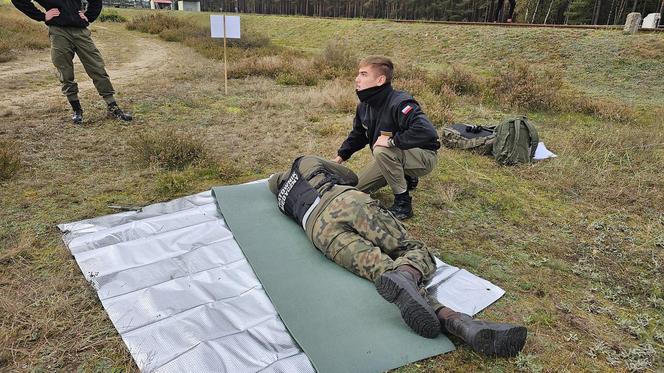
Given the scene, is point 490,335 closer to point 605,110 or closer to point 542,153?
point 542,153

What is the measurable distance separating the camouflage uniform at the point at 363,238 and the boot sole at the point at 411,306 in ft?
0.85

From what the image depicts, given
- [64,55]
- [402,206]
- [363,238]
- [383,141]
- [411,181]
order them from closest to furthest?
1. [363,238]
2. [383,141]
3. [402,206]
4. [411,181]
5. [64,55]

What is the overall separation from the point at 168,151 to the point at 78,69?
8.12m

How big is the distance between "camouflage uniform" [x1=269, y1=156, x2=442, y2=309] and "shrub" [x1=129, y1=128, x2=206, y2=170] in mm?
2259

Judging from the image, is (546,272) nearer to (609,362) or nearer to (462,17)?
(609,362)

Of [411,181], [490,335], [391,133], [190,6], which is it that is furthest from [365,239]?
[190,6]

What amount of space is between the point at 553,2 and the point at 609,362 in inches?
1176

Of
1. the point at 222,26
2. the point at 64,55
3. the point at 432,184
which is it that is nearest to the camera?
the point at 432,184

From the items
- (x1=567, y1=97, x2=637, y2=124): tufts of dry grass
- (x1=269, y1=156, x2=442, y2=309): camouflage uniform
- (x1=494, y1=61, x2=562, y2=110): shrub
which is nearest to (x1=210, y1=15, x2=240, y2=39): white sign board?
(x1=494, y1=61, x2=562, y2=110): shrub

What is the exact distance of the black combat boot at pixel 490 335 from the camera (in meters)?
1.94

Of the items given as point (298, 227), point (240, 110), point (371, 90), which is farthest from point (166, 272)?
point (240, 110)

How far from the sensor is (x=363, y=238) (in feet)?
8.39

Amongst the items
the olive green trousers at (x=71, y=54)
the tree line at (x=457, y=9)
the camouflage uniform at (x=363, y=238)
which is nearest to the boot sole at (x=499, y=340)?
the camouflage uniform at (x=363, y=238)

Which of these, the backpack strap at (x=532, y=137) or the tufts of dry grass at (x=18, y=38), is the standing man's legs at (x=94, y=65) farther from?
the tufts of dry grass at (x=18, y=38)
